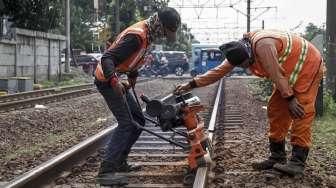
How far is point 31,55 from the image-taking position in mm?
31703

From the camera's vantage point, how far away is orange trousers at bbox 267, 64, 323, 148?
6203 millimetres

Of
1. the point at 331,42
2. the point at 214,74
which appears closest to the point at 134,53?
the point at 214,74

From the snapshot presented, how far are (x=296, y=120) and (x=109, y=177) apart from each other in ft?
6.13

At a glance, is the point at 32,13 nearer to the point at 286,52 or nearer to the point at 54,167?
the point at 54,167

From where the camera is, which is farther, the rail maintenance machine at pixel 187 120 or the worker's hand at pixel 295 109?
the rail maintenance machine at pixel 187 120

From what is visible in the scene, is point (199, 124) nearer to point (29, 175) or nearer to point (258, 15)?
point (29, 175)

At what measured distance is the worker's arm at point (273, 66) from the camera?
6039 millimetres

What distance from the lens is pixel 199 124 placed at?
6.75m

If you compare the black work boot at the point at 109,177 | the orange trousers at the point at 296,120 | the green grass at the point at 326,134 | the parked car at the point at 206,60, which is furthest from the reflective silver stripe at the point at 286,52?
the parked car at the point at 206,60

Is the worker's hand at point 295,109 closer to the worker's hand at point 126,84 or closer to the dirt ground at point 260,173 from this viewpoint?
the dirt ground at point 260,173

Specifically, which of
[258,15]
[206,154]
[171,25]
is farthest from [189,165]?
[258,15]

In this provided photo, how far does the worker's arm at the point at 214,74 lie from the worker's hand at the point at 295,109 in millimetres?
876

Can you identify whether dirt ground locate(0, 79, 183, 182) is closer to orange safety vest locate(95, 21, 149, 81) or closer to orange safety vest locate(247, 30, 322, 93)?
orange safety vest locate(95, 21, 149, 81)

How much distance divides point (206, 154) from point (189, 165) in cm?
23
